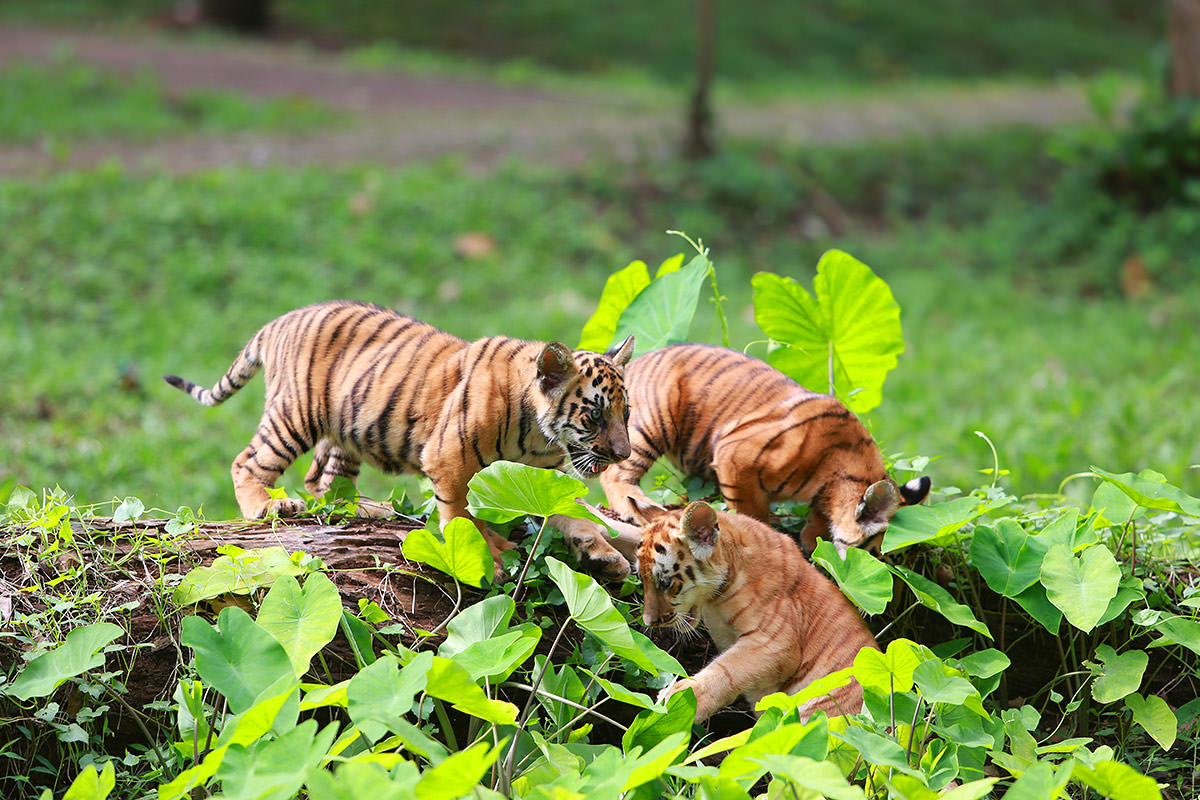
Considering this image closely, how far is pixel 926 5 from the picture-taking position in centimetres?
2297

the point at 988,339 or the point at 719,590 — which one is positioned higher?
the point at 719,590

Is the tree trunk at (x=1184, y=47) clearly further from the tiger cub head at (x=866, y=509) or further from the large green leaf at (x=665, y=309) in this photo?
the tiger cub head at (x=866, y=509)

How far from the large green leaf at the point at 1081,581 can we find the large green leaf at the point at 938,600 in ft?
0.75

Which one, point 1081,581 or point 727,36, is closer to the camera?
point 1081,581

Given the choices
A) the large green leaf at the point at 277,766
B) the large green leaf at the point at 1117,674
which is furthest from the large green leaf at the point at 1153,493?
the large green leaf at the point at 277,766

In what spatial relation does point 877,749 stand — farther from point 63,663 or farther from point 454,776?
point 63,663

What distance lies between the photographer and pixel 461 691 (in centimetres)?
253

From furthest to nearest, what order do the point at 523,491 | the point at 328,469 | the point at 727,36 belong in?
1. the point at 727,36
2. the point at 328,469
3. the point at 523,491

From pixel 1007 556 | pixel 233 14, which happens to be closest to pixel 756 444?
pixel 1007 556

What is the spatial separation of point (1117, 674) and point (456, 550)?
6.54 feet

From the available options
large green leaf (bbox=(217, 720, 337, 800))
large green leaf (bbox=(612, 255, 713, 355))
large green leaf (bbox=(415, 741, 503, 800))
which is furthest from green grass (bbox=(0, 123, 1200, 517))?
large green leaf (bbox=(415, 741, 503, 800))

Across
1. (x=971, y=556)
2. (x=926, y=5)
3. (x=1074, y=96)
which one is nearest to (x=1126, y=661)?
(x=971, y=556)

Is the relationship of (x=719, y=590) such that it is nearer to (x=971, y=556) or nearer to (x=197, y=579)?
(x=971, y=556)

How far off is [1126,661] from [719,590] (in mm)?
1242
